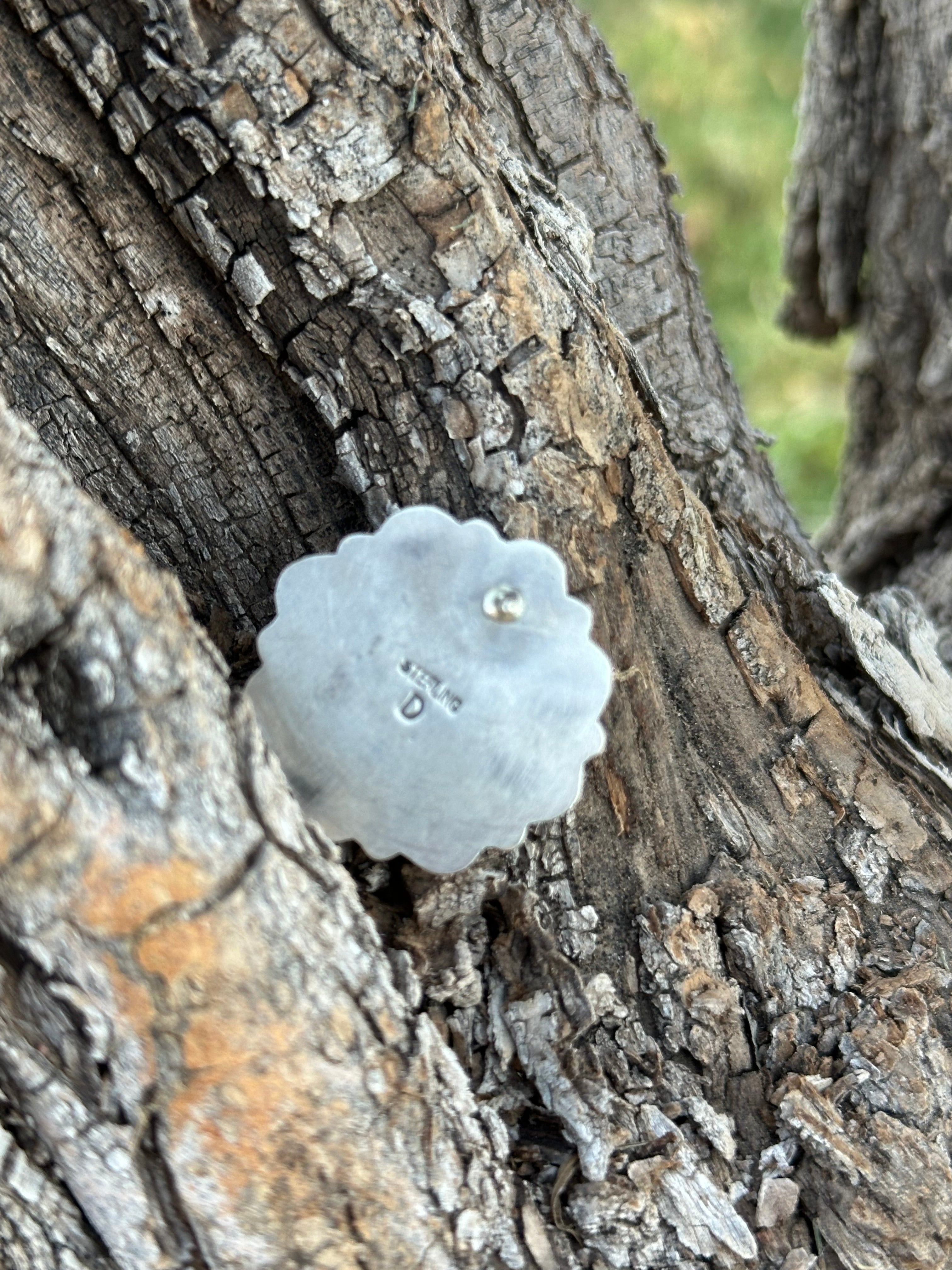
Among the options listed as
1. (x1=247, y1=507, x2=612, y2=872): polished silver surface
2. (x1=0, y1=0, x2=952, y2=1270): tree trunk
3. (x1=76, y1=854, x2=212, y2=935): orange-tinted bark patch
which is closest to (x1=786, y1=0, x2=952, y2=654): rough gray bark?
(x1=0, y1=0, x2=952, y2=1270): tree trunk

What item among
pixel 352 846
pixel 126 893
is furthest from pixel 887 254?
pixel 126 893

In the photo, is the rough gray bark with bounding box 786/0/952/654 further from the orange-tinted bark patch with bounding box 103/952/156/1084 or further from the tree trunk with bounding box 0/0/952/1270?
the orange-tinted bark patch with bounding box 103/952/156/1084

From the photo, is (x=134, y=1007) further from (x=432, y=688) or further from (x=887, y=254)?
(x=887, y=254)

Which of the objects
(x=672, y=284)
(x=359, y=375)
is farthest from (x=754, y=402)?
(x=359, y=375)

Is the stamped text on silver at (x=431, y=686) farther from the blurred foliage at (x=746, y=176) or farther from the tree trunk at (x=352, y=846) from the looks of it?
the blurred foliage at (x=746, y=176)

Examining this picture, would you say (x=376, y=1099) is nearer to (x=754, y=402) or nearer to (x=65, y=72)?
(x=65, y=72)

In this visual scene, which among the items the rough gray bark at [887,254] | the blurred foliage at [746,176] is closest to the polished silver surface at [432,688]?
the rough gray bark at [887,254]
